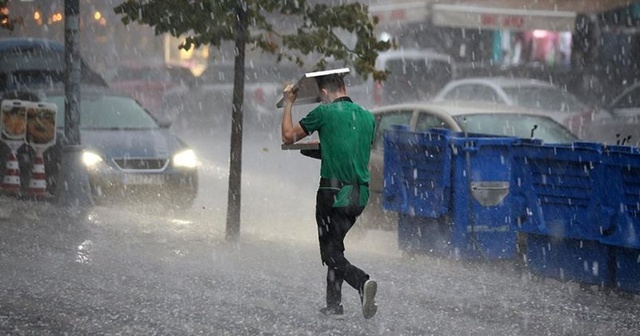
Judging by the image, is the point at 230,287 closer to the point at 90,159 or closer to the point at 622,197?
the point at 622,197

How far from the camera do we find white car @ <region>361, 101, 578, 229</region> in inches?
535

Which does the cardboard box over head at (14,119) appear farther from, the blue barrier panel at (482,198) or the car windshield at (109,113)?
the blue barrier panel at (482,198)

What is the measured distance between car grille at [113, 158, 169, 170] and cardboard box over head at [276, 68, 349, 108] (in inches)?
262

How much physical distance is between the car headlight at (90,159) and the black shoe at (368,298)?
738 cm

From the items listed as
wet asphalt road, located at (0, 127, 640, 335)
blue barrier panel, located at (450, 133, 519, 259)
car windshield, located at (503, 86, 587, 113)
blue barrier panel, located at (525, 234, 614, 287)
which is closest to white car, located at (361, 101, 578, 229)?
wet asphalt road, located at (0, 127, 640, 335)

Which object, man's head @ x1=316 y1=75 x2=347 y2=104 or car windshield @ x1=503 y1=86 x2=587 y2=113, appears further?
car windshield @ x1=503 y1=86 x2=587 y2=113

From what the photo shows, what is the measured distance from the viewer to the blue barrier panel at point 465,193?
11.8 meters

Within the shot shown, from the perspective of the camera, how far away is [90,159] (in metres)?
15.5

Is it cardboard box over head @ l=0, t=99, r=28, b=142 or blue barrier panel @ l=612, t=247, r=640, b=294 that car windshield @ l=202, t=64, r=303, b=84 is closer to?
cardboard box over head @ l=0, t=99, r=28, b=142

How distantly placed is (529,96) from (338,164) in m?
14.8

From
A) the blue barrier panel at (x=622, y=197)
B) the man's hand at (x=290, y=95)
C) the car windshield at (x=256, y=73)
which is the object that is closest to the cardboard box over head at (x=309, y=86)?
the man's hand at (x=290, y=95)

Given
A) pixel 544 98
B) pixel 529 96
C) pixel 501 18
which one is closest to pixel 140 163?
pixel 544 98

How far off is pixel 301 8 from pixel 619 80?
1862 centimetres

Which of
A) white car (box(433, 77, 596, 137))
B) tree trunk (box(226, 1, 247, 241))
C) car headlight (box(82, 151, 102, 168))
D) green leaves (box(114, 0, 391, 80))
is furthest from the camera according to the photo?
white car (box(433, 77, 596, 137))
